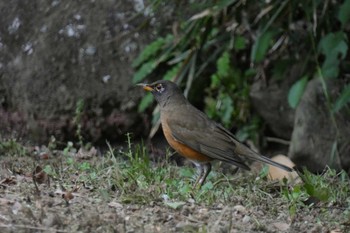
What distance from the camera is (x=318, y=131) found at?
1009 centimetres

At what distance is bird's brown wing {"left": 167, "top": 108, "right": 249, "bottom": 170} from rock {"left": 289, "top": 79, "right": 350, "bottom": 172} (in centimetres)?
216

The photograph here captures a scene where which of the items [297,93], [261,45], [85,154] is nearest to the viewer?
[85,154]

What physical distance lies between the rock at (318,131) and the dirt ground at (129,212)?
10.3ft

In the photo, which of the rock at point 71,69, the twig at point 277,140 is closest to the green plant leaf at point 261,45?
the rock at point 71,69

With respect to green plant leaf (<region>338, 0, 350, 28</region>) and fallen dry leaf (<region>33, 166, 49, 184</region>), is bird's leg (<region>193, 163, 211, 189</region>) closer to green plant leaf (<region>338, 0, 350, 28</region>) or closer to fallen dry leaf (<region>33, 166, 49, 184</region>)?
fallen dry leaf (<region>33, 166, 49, 184</region>)

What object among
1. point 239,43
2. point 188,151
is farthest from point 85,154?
point 239,43

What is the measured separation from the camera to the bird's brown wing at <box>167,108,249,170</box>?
768 cm

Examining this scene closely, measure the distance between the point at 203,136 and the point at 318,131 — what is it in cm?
256

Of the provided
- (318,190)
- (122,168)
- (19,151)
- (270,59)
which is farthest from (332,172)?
(270,59)

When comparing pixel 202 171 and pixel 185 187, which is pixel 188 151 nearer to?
pixel 202 171

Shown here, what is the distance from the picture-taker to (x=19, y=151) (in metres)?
8.07

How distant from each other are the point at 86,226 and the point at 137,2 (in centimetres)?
572

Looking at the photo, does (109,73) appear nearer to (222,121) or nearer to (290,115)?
(222,121)

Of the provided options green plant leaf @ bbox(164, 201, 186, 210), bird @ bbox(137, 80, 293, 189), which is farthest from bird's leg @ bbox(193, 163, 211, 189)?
green plant leaf @ bbox(164, 201, 186, 210)
